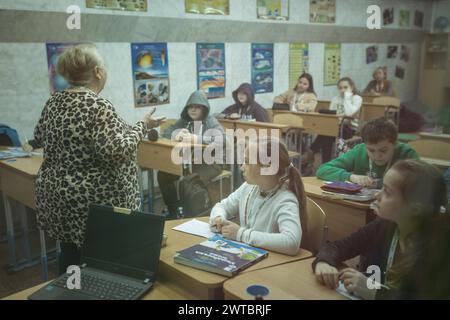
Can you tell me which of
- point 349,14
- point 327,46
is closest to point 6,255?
point 327,46

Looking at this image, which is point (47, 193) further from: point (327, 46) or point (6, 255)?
point (327, 46)

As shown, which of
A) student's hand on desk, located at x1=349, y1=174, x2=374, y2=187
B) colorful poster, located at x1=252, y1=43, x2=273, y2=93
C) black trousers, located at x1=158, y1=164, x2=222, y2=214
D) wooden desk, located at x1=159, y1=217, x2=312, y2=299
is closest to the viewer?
wooden desk, located at x1=159, y1=217, x2=312, y2=299

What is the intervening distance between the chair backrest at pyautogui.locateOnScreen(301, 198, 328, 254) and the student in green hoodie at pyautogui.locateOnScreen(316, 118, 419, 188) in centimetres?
43

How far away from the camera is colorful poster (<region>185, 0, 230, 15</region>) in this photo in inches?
201

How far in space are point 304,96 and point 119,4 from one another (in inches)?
111

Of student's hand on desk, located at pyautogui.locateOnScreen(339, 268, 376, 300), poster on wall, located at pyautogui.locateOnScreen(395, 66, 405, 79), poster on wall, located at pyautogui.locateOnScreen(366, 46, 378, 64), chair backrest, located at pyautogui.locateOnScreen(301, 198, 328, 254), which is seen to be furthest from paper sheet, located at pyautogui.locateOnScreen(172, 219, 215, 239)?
poster on wall, located at pyautogui.locateOnScreen(366, 46, 378, 64)

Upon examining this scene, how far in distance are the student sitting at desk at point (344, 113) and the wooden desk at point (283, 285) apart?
14.3 feet

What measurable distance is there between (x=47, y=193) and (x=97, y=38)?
9.38 feet

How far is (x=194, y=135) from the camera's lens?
371 centimetres

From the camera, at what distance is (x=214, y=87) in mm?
5645

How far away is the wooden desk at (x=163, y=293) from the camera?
132 cm

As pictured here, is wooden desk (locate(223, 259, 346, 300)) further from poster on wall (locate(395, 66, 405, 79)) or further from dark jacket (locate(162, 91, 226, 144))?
poster on wall (locate(395, 66, 405, 79))

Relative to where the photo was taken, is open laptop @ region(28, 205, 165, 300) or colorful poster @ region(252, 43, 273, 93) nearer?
open laptop @ region(28, 205, 165, 300)

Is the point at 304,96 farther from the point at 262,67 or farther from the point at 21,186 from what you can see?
the point at 21,186
